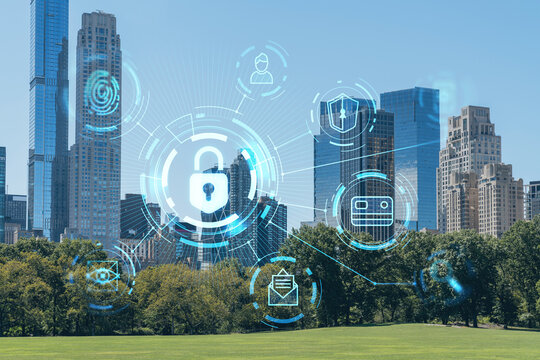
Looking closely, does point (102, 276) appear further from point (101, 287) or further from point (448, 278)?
point (448, 278)

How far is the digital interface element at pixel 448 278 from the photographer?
289 feet

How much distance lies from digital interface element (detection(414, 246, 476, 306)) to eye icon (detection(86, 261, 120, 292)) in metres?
37.5

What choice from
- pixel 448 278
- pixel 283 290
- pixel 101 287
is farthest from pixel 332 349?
pixel 283 290

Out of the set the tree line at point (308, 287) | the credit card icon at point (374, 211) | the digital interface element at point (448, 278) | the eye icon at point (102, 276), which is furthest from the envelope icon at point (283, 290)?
the credit card icon at point (374, 211)

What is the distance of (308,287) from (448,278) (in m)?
17.7

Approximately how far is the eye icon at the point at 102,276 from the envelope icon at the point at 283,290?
18606 mm

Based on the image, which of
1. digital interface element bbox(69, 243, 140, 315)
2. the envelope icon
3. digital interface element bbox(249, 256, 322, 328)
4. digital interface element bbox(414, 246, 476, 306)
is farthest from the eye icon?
digital interface element bbox(414, 246, 476, 306)

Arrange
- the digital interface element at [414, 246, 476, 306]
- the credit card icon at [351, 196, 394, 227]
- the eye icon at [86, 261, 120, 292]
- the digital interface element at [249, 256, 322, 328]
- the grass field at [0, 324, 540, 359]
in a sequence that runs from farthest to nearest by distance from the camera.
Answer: the credit card icon at [351, 196, 394, 227] → the digital interface element at [249, 256, 322, 328] → the digital interface element at [414, 246, 476, 306] → the eye icon at [86, 261, 120, 292] → the grass field at [0, 324, 540, 359]

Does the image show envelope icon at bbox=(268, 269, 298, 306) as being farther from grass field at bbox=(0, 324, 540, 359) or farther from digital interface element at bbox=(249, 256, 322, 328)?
grass field at bbox=(0, 324, 540, 359)

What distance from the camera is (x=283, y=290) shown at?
96.0m

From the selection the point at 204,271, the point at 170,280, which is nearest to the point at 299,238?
the point at 204,271

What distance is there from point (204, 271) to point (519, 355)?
5671 cm

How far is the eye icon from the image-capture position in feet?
281

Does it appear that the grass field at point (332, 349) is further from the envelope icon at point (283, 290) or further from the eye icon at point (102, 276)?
the envelope icon at point (283, 290)
